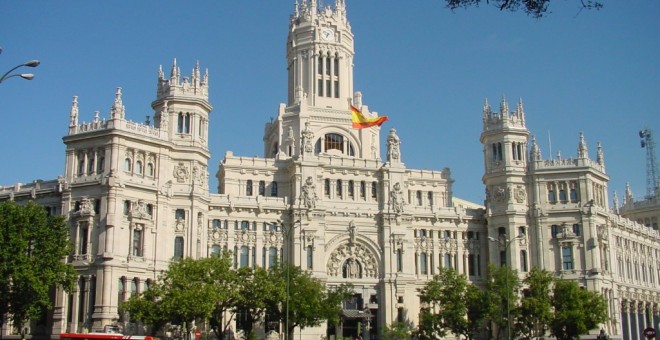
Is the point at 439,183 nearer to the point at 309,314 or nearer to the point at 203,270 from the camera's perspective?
the point at 309,314

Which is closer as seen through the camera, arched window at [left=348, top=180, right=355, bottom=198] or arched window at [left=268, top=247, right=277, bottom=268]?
arched window at [left=268, top=247, right=277, bottom=268]

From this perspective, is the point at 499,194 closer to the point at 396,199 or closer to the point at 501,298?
the point at 396,199

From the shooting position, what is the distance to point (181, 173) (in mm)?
96250

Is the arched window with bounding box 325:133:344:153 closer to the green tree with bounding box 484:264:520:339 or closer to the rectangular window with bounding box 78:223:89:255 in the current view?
the green tree with bounding box 484:264:520:339

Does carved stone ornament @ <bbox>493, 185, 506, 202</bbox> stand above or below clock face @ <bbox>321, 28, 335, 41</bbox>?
below

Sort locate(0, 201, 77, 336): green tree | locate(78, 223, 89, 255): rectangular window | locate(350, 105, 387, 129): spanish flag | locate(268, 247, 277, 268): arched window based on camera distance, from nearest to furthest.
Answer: locate(0, 201, 77, 336): green tree < locate(78, 223, 89, 255): rectangular window < locate(268, 247, 277, 268): arched window < locate(350, 105, 387, 129): spanish flag

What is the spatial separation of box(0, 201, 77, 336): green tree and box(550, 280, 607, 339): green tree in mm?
53997

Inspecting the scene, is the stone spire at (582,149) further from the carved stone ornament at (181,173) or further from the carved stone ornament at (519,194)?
the carved stone ornament at (181,173)

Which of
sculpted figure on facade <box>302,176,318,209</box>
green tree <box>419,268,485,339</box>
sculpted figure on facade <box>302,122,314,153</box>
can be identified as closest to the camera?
green tree <box>419,268,485,339</box>

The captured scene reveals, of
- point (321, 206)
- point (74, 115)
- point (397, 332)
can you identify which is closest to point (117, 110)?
point (74, 115)

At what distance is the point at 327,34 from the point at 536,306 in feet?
169

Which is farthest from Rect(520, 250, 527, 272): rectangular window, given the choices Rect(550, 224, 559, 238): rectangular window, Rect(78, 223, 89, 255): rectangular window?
Rect(78, 223, 89, 255): rectangular window

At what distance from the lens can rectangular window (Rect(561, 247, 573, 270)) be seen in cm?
10538

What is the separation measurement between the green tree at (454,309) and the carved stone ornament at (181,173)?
3160cm
